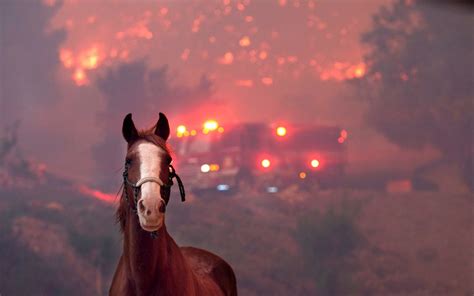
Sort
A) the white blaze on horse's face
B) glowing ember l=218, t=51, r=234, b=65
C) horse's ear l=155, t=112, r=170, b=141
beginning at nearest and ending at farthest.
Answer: the white blaze on horse's face, horse's ear l=155, t=112, r=170, b=141, glowing ember l=218, t=51, r=234, b=65

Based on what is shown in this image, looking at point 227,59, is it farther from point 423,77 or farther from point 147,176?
point 147,176

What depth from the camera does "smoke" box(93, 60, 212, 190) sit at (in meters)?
15.4

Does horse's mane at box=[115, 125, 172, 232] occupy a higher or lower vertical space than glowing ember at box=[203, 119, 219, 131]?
lower

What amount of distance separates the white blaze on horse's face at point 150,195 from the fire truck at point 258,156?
36.2ft

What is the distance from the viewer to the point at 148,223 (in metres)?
3.43

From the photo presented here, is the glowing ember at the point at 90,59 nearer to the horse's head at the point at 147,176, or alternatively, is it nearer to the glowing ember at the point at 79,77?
the glowing ember at the point at 79,77

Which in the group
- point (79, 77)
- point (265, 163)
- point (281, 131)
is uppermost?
point (79, 77)

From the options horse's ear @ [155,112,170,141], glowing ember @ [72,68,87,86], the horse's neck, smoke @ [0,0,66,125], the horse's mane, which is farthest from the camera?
glowing ember @ [72,68,87,86]

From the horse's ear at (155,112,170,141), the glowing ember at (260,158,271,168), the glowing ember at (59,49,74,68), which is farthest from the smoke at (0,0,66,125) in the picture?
the horse's ear at (155,112,170,141)

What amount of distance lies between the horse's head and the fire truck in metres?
10.8

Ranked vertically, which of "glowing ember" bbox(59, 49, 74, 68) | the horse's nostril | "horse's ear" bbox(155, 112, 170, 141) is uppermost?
"glowing ember" bbox(59, 49, 74, 68)

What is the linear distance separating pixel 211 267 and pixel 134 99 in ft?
38.1

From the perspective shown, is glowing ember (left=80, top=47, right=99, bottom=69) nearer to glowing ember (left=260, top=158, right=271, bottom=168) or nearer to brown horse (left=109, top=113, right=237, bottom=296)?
glowing ember (left=260, top=158, right=271, bottom=168)

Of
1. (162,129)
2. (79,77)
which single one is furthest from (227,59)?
(162,129)
